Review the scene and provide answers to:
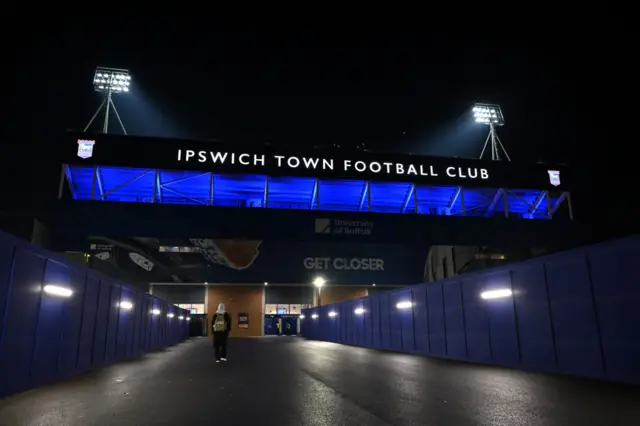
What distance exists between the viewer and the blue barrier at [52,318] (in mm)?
7453

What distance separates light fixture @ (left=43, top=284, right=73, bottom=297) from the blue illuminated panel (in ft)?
51.5

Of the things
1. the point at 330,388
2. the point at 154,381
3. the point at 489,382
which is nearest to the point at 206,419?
the point at 330,388

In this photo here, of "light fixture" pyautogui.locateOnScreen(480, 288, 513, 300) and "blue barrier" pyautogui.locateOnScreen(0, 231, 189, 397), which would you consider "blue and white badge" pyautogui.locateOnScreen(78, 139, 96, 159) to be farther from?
"light fixture" pyautogui.locateOnScreen(480, 288, 513, 300)

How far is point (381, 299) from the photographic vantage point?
2178cm

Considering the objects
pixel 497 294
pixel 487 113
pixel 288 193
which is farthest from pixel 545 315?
pixel 487 113

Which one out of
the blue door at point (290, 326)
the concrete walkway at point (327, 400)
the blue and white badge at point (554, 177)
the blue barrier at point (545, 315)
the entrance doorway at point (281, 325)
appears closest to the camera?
the concrete walkway at point (327, 400)

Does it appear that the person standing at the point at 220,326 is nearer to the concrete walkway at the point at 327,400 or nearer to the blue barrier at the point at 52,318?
the concrete walkway at the point at 327,400

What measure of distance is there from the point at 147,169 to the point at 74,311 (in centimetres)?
1662

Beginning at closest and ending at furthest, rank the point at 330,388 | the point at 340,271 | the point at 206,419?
the point at 206,419 < the point at 330,388 < the point at 340,271

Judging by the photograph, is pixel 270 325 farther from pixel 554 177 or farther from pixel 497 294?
pixel 497 294

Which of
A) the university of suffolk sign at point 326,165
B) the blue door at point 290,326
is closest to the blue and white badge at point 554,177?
the university of suffolk sign at point 326,165

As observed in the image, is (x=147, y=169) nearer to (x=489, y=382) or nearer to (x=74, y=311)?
(x=74, y=311)

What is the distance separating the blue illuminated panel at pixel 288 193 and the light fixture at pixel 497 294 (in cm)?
1423

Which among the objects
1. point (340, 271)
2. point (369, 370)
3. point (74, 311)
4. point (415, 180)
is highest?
point (415, 180)
